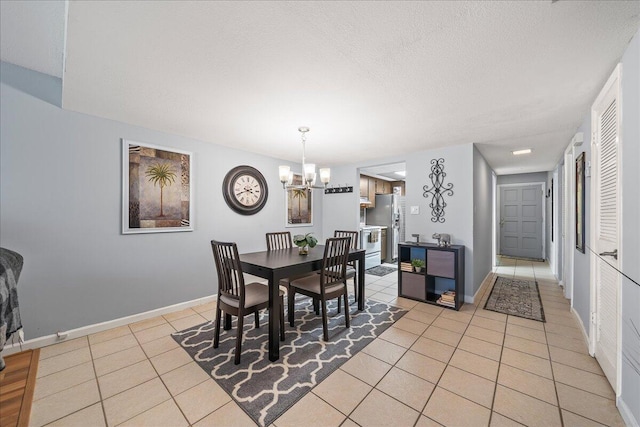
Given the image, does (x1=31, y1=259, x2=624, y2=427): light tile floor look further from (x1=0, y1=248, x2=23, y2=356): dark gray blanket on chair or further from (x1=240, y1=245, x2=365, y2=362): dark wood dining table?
(x1=0, y1=248, x2=23, y2=356): dark gray blanket on chair

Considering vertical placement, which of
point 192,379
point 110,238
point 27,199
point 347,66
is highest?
point 347,66

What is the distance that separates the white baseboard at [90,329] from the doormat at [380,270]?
10.6 feet

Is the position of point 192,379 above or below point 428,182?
below

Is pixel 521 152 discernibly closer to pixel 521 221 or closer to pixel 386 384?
pixel 521 221

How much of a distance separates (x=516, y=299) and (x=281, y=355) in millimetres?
3372

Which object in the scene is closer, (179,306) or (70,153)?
(70,153)

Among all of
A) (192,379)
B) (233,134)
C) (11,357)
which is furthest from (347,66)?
(11,357)

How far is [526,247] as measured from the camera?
638 cm

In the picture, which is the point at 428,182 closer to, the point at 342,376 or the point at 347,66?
the point at 347,66

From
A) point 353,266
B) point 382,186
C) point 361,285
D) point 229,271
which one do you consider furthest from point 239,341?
point 382,186

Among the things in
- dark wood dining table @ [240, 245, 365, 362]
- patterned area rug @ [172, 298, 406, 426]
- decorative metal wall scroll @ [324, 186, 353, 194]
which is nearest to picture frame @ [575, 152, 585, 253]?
patterned area rug @ [172, 298, 406, 426]

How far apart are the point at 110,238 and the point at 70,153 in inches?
35.5

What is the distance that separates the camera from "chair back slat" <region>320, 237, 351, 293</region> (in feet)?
7.96

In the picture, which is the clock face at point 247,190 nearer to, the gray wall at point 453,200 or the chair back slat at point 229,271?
the chair back slat at point 229,271
